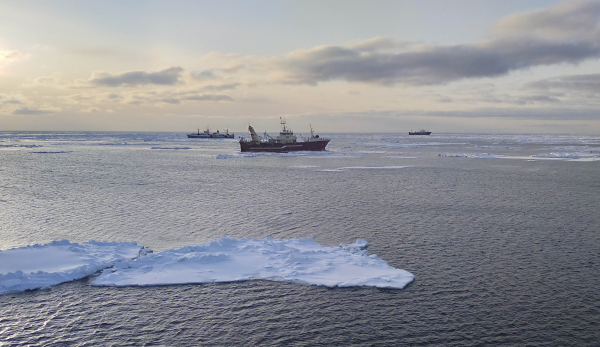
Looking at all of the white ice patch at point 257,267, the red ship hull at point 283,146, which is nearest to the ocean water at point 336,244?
the white ice patch at point 257,267

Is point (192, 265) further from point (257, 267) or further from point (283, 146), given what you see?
point (283, 146)

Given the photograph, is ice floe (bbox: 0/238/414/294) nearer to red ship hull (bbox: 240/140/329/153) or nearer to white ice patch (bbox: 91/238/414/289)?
white ice patch (bbox: 91/238/414/289)

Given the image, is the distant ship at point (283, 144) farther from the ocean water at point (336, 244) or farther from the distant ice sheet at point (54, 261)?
the distant ice sheet at point (54, 261)

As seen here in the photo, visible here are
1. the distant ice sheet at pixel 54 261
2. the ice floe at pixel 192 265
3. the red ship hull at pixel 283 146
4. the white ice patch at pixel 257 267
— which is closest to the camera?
the distant ice sheet at pixel 54 261

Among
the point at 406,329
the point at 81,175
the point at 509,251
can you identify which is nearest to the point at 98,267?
the point at 406,329

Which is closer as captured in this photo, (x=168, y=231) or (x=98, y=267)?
(x=98, y=267)

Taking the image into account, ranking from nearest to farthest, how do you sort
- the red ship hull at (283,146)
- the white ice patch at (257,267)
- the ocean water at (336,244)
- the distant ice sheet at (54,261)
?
the ocean water at (336,244) → the distant ice sheet at (54,261) → the white ice patch at (257,267) → the red ship hull at (283,146)

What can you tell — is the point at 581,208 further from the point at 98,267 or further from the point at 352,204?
the point at 98,267
